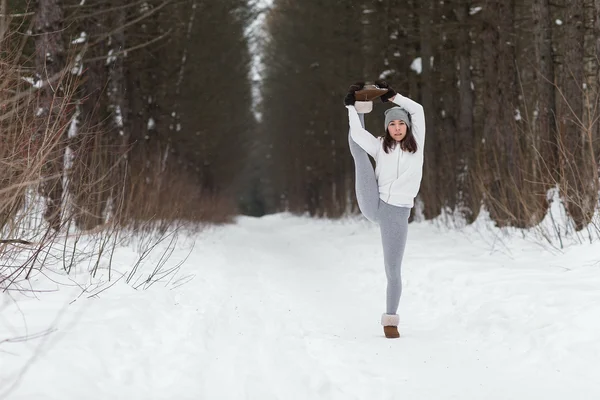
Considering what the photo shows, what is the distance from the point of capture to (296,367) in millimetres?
3498

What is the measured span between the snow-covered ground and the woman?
69 centimetres

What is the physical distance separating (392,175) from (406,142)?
286mm

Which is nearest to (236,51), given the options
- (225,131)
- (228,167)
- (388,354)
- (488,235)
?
(225,131)

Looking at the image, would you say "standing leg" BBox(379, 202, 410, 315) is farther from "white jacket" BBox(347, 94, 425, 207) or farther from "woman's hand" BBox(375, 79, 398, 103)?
"woman's hand" BBox(375, 79, 398, 103)

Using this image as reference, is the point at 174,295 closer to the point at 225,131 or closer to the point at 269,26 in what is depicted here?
the point at 225,131

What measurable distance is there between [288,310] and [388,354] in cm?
176

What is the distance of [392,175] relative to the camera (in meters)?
4.39

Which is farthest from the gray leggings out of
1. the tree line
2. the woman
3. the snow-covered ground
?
the tree line

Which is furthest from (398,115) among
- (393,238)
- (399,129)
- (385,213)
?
(393,238)

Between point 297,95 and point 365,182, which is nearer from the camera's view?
point 365,182

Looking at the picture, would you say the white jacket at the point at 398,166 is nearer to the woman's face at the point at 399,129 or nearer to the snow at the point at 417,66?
the woman's face at the point at 399,129

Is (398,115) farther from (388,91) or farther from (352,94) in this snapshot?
(352,94)

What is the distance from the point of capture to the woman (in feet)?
14.4

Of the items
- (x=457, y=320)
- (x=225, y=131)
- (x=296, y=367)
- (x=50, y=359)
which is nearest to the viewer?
(x=50, y=359)
